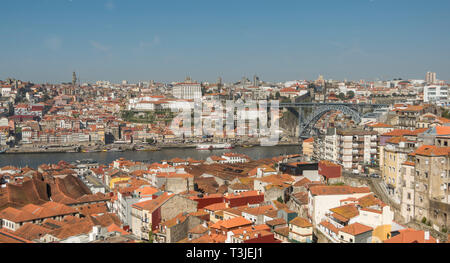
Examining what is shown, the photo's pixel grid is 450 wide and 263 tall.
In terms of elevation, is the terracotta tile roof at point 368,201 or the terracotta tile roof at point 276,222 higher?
the terracotta tile roof at point 368,201

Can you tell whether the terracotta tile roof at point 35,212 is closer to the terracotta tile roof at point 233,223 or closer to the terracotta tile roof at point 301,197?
the terracotta tile roof at point 233,223

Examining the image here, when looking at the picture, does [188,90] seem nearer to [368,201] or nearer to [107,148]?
[107,148]

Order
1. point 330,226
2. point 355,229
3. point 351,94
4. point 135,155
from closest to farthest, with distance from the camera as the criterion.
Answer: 1. point 355,229
2. point 330,226
3. point 135,155
4. point 351,94

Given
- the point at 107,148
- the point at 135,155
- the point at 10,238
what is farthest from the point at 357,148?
the point at 107,148

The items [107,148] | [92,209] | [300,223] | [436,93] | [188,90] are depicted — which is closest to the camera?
[300,223]

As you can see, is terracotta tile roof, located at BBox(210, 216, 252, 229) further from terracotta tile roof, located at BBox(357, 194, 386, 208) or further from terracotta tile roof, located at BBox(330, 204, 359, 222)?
terracotta tile roof, located at BBox(357, 194, 386, 208)

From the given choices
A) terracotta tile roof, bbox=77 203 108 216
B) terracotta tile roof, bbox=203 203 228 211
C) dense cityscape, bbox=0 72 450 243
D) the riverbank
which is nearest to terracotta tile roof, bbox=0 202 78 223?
dense cityscape, bbox=0 72 450 243

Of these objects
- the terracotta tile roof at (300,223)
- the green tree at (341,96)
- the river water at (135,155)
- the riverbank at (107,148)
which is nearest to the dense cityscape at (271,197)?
the terracotta tile roof at (300,223)
